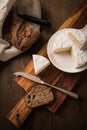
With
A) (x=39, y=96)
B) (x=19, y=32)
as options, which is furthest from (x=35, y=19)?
(x=39, y=96)

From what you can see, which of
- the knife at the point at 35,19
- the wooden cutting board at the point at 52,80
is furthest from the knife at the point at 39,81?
the knife at the point at 35,19

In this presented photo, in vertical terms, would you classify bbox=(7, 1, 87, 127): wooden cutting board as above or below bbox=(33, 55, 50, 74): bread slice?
below

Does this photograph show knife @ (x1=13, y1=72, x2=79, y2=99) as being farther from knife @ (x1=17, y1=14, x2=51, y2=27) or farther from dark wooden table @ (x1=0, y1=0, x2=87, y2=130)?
knife @ (x1=17, y1=14, x2=51, y2=27)

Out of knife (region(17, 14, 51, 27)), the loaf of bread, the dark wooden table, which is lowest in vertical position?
the dark wooden table

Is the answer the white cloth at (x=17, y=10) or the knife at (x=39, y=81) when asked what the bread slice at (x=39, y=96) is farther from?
the white cloth at (x=17, y=10)

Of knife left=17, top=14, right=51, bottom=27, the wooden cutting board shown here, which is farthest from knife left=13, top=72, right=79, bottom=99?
knife left=17, top=14, right=51, bottom=27

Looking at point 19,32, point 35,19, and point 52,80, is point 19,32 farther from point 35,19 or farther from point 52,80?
point 52,80
